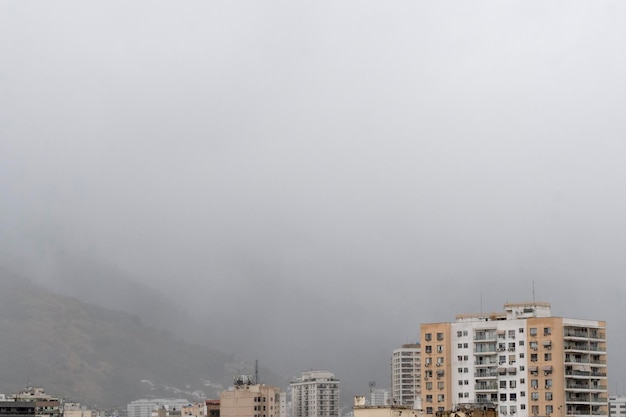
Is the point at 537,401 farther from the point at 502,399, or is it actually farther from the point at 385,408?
the point at 385,408

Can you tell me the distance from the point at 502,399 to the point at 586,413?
11788 millimetres

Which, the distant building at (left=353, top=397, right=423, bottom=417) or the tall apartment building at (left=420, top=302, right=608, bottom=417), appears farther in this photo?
the tall apartment building at (left=420, top=302, right=608, bottom=417)

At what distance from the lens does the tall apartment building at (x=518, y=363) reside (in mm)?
148750

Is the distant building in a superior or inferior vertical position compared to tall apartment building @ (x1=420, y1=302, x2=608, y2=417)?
inferior

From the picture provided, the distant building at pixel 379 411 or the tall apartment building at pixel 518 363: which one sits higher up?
the tall apartment building at pixel 518 363

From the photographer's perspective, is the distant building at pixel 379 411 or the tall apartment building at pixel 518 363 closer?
the distant building at pixel 379 411

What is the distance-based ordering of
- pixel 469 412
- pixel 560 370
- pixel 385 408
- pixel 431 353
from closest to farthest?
pixel 469 412 → pixel 385 408 → pixel 560 370 → pixel 431 353

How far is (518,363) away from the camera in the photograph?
152 meters

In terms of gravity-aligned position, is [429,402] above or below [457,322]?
below

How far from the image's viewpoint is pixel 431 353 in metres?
159

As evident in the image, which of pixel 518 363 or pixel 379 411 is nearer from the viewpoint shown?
pixel 379 411

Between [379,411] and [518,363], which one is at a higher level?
[518,363]

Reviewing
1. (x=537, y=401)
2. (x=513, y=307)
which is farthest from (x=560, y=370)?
(x=513, y=307)

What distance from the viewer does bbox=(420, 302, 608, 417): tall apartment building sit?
149m
